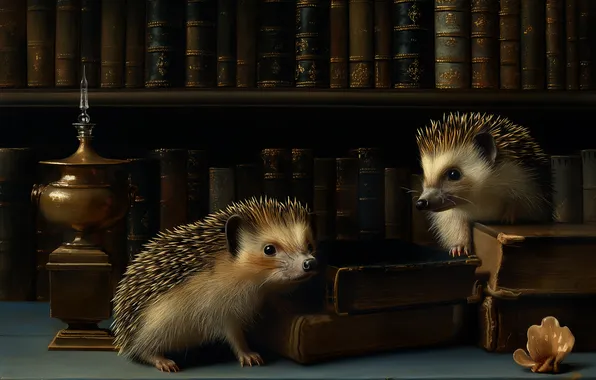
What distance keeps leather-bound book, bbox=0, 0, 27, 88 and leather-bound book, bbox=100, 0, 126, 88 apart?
16 centimetres

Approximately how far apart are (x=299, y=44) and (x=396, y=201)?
0.36m

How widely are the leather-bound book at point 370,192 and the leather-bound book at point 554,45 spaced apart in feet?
1.17

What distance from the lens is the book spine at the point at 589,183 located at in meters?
1.80

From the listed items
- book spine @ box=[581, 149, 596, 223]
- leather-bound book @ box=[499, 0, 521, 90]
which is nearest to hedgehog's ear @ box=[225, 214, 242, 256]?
leather-bound book @ box=[499, 0, 521, 90]

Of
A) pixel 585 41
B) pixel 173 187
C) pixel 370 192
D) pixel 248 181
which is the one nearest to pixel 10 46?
pixel 173 187

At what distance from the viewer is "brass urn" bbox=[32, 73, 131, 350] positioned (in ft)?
5.12

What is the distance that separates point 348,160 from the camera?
1.84 m

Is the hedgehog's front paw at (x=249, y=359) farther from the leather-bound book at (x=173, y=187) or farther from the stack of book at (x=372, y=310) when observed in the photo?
the leather-bound book at (x=173, y=187)

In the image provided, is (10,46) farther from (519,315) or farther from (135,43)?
(519,315)

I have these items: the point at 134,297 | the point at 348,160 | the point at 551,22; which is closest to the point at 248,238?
the point at 134,297

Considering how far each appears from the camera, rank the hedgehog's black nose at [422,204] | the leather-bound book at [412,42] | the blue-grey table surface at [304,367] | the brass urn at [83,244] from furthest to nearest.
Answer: the leather-bound book at [412,42]
the hedgehog's black nose at [422,204]
the brass urn at [83,244]
the blue-grey table surface at [304,367]

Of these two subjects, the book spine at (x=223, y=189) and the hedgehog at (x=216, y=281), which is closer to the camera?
the hedgehog at (x=216, y=281)

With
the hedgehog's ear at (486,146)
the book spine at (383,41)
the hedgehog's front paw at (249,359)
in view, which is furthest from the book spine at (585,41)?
the hedgehog's front paw at (249,359)

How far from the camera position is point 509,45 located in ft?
5.84
